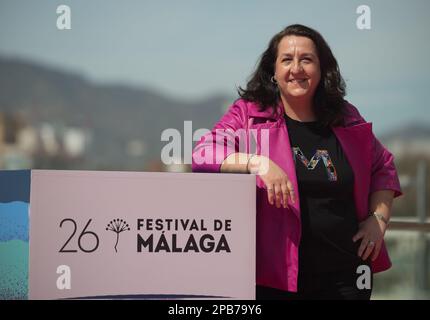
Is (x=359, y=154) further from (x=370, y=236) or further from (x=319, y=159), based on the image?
(x=370, y=236)

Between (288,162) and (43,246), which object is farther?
(288,162)

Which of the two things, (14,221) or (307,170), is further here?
(307,170)

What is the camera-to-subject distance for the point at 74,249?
2.00m

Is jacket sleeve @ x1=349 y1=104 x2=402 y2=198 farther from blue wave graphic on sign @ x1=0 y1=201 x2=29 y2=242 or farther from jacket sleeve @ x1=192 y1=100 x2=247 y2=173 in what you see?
blue wave graphic on sign @ x1=0 y1=201 x2=29 y2=242

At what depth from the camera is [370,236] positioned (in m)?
2.30

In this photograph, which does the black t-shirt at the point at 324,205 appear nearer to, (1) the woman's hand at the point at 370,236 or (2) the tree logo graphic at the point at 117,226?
(1) the woman's hand at the point at 370,236

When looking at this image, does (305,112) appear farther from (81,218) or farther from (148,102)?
(148,102)

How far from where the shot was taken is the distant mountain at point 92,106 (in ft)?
67.8

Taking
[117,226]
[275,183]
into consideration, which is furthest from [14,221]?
[275,183]

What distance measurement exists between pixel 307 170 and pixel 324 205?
0.13 meters

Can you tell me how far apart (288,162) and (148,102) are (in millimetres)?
21606

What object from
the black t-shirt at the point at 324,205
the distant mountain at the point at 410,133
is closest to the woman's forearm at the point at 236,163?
the black t-shirt at the point at 324,205

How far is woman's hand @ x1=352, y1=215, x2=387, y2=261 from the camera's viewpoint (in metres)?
2.29

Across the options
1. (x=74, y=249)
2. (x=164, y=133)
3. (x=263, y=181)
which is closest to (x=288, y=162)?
(x=263, y=181)
